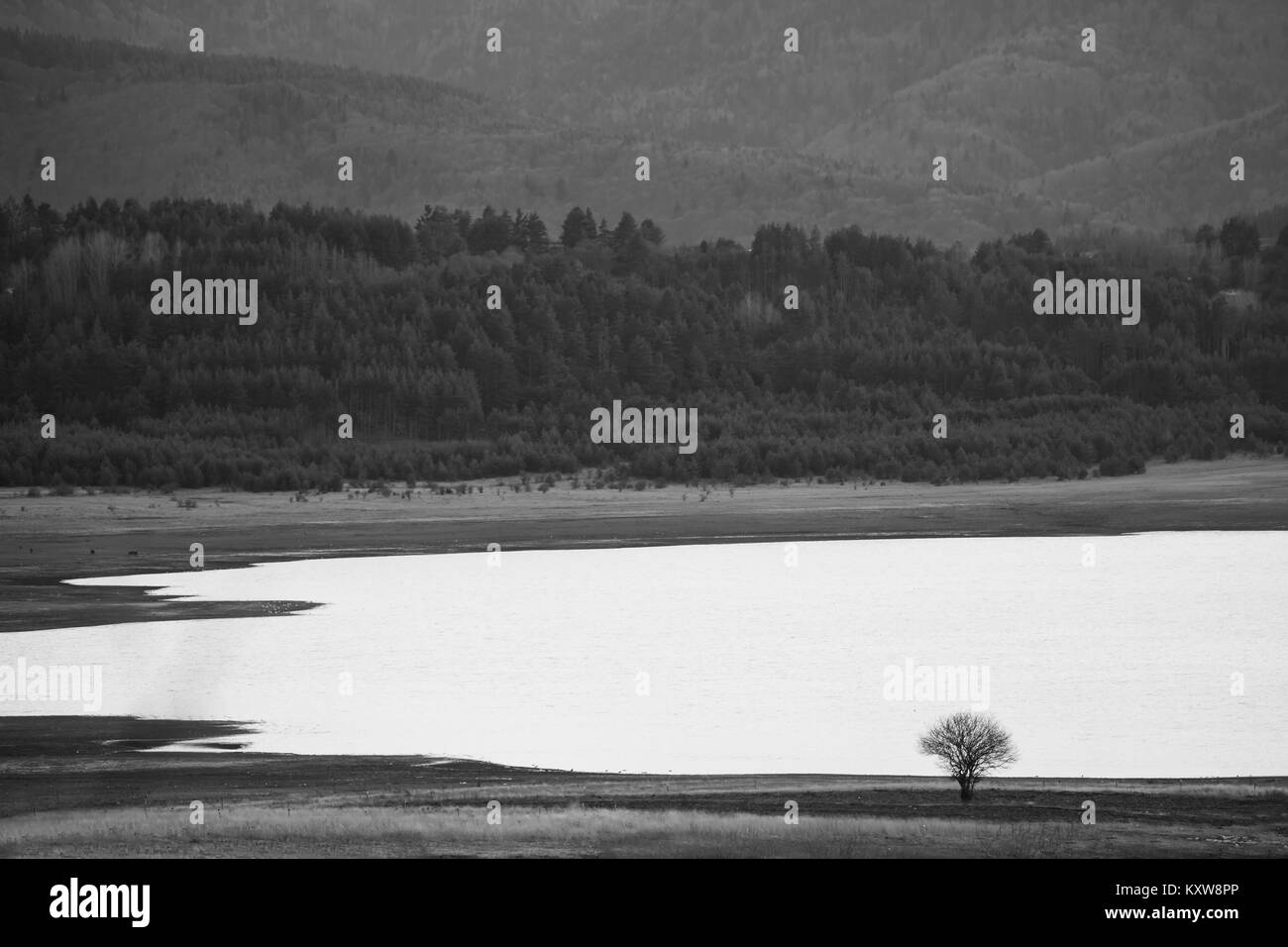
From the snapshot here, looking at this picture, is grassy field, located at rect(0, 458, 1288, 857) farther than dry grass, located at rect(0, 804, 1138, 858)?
Yes

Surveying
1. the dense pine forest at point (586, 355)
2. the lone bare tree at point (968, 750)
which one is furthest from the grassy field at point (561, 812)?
the dense pine forest at point (586, 355)

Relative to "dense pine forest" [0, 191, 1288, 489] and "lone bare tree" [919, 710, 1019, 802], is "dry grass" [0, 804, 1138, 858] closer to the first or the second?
"lone bare tree" [919, 710, 1019, 802]

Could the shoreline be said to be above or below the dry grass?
above

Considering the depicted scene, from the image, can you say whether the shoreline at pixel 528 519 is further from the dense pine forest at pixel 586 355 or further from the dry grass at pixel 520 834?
the dry grass at pixel 520 834

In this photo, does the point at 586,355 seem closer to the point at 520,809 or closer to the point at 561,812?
the point at 520,809

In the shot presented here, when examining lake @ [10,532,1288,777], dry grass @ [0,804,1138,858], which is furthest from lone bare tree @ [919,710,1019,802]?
dry grass @ [0,804,1138,858]
